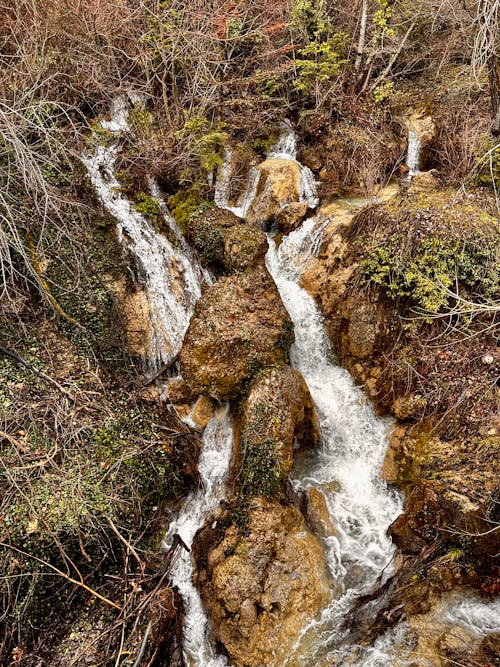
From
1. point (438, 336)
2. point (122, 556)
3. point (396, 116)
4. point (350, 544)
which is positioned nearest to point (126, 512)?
point (122, 556)

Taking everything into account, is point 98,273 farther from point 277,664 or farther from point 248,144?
point 277,664

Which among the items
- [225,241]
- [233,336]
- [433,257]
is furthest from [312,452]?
[225,241]

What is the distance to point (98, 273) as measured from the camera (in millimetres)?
6586

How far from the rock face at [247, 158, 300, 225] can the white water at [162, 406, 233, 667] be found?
14.7ft

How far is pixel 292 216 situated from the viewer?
8.11 metres

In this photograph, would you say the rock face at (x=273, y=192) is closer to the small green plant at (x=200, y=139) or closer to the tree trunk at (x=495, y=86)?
the small green plant at (x=200, y=139)

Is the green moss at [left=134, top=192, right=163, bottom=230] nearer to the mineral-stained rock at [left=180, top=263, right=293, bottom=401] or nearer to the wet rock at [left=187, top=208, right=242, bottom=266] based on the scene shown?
the wet rock at [left=187, top=208, right=242, bottom=266]

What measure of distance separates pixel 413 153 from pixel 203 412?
289 inches

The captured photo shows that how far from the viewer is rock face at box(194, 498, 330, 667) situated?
4.32 metres

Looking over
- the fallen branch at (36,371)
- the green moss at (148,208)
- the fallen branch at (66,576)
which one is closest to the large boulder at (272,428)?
the fallen branch at (66,576)

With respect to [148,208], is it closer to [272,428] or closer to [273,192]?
[273,192]

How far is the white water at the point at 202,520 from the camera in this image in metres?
4.52

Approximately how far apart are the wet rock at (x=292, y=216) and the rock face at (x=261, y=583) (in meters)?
5.47

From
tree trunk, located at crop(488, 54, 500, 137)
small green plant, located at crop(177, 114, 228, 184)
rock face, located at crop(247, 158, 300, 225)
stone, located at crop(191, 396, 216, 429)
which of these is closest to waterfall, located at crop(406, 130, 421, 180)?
tree trunk, located at crop(488, 54, 500, 137)
